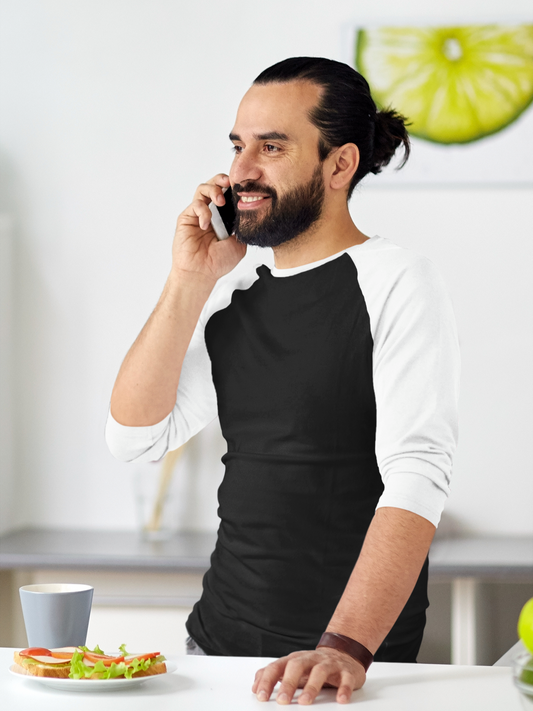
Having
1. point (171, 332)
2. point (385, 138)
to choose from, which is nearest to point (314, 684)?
point (171, 332)

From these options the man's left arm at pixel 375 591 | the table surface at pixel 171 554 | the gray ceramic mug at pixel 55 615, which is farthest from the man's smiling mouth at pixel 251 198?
the table surface at pixel 171 554

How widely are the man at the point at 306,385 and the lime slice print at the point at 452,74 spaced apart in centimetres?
105

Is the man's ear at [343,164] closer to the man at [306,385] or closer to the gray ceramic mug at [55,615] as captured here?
the man at [306,385]

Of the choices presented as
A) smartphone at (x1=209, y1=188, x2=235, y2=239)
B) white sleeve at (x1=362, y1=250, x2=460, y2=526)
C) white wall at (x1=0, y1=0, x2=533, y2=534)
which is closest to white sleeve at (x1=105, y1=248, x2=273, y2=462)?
smartphone at (x1=209, y1=188, x2=235, y2=239)

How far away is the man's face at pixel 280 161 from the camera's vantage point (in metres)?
1.30

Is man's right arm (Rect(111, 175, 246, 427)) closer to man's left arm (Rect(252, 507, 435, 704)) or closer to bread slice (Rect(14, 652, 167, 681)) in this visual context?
man's left arm (Rect(252, 507, 435, 704))

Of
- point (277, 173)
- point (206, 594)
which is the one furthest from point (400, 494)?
point (277, 173)

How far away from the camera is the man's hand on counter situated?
0.74 meters

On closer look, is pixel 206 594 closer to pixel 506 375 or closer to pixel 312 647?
pixel 312 647

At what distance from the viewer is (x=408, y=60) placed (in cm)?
246

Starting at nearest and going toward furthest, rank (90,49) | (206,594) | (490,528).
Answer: (206,594) → (490,528) → (90,49)

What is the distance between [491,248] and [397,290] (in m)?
Answer: 1.38

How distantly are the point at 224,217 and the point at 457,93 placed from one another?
129cm

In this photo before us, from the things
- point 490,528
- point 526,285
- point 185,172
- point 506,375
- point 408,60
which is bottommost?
point 490,528
